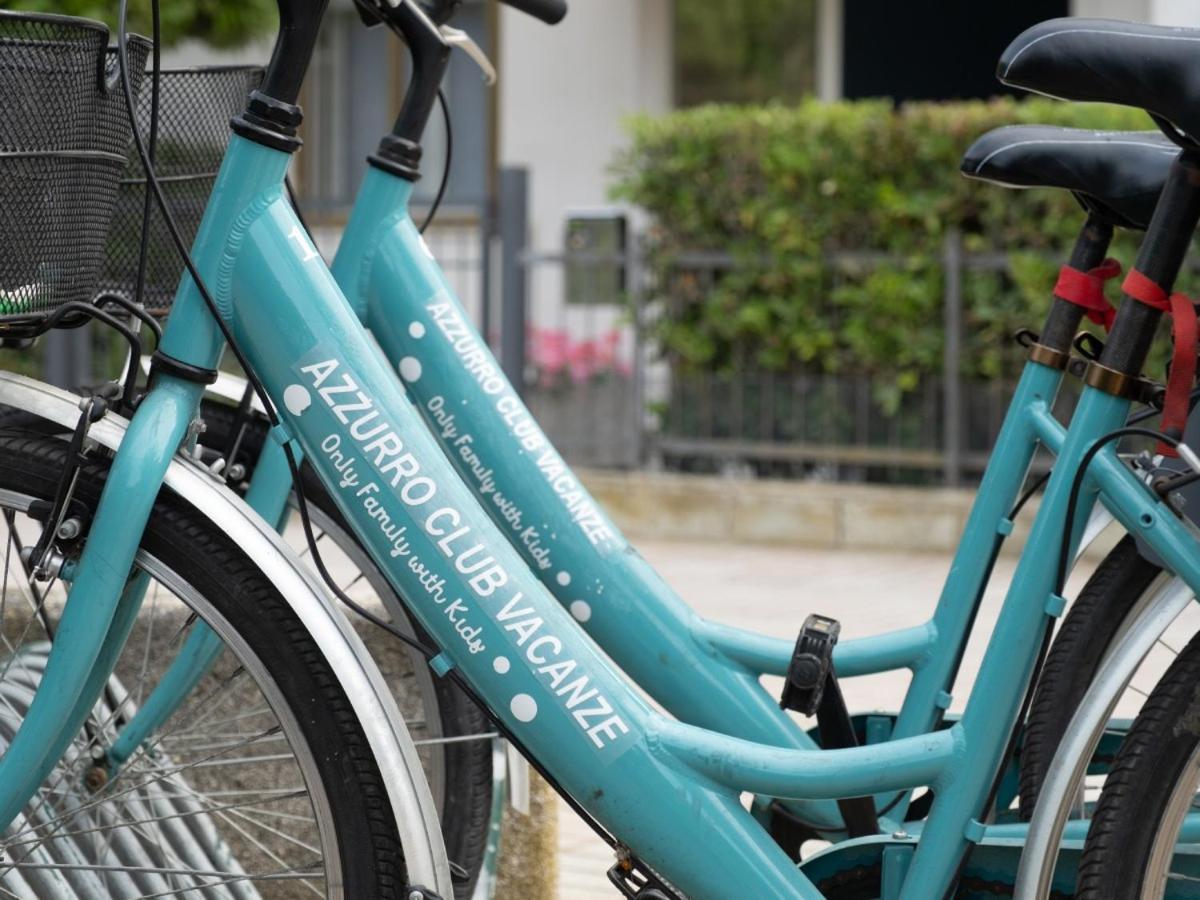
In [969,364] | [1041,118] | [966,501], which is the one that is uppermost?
[1041,118]

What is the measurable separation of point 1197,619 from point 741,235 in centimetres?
589

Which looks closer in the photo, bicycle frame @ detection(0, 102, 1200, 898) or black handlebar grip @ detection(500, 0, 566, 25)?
bicycle frame @ detection(0, 102, 1200, 898)

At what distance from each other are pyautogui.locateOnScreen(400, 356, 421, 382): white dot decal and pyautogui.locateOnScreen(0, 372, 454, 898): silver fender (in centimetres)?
49

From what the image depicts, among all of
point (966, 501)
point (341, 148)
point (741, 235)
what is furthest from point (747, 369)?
point (341, 148)

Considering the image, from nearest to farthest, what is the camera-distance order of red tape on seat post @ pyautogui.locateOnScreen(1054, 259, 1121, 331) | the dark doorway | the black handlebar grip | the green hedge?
red tape on seat post @ pyautogui.locateOnScreen(1054, 259, 1121, 331)
the black handlebar grip
the green hedge
the dark doorway

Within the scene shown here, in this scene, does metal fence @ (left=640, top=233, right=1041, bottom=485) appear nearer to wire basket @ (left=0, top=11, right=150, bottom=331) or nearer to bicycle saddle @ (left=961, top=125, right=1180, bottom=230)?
bicycle saddle @ (left=961, top=125, right=1180, bottom=230)

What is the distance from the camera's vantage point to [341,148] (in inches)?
478

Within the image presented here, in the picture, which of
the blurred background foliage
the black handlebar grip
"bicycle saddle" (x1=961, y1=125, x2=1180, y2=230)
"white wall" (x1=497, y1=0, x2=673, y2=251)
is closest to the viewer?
"bicycle saddle" (x1=961, y1=125, x2=1180, y2=230)

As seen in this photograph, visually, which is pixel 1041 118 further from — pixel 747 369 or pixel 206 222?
pixel 206 222

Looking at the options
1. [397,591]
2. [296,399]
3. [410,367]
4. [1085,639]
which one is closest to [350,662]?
[397,591]

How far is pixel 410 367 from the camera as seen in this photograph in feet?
7.75

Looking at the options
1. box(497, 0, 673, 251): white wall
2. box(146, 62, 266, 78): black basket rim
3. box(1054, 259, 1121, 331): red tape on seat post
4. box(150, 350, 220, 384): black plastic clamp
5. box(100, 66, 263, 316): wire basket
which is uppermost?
box(497, 0, 673, 251): white wall

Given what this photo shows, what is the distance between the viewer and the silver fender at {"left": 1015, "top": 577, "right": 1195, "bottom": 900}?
6.15 ft

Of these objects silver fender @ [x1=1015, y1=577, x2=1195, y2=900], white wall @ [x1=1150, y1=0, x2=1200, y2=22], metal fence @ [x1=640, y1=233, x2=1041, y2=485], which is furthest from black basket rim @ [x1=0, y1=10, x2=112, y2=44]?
white wall @ [x1=1150, y1=0, x2=1200, y2=22]
